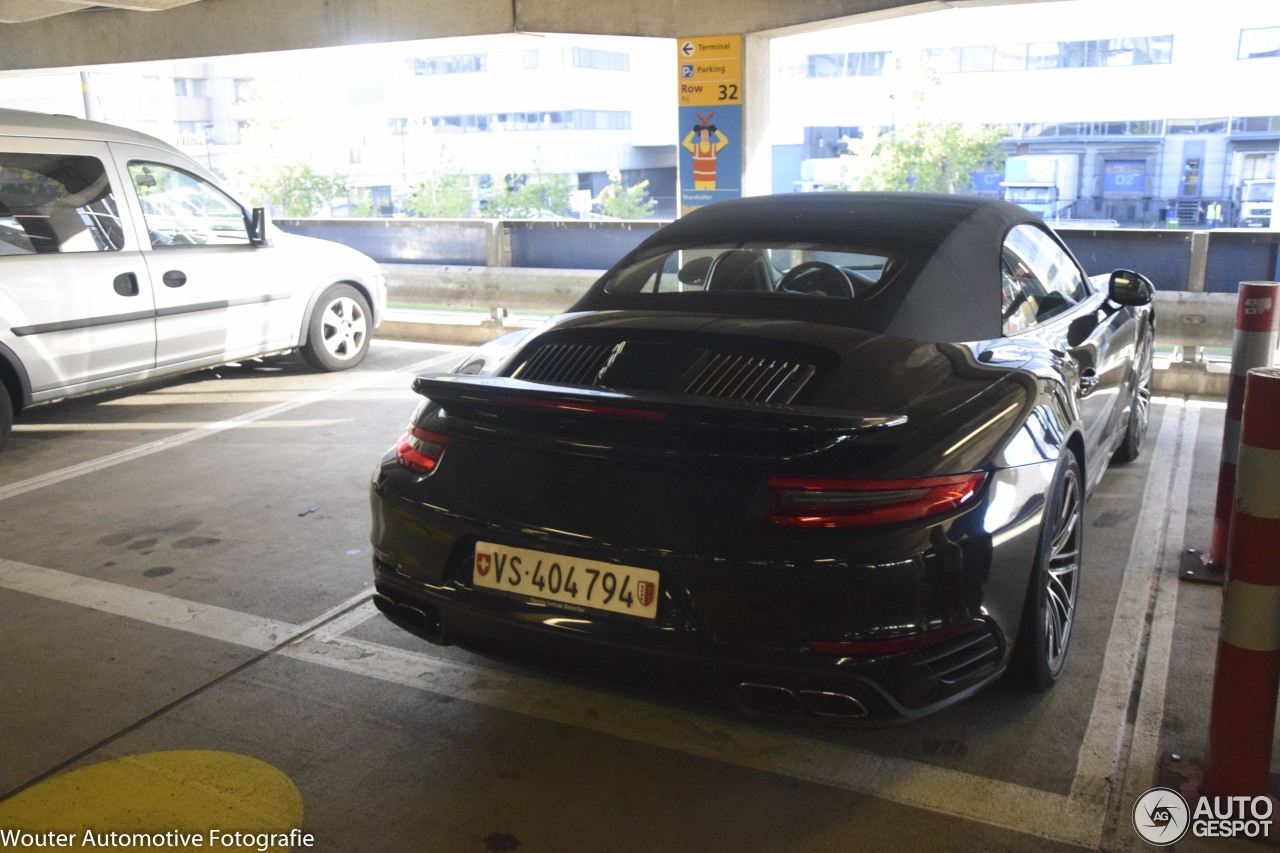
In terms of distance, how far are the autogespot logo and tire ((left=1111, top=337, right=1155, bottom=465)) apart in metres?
2.96

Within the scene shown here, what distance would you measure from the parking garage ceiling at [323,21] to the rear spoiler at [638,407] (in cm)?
707

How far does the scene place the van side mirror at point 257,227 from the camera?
25.1ft

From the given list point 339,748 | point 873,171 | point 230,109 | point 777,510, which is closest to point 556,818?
point 339,748

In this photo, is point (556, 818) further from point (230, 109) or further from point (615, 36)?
point (230, 109)

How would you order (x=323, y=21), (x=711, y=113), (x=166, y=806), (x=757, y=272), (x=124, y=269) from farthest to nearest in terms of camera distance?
1. (x=323, y=21)
2. (x=711, y=113)
3. (x=124, y=269)
4. (x=757, y=272)
5. (x=166, y=806)

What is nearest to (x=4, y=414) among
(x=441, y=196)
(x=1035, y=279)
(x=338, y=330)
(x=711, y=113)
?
(x=338, y=330)

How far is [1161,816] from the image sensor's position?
258 centimetres

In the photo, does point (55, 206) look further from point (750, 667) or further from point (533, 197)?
point (533, 197)

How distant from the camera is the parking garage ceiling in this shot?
9.08m

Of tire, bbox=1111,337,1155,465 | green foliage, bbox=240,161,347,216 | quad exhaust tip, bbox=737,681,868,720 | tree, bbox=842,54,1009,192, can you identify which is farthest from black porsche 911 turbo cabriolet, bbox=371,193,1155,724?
green foliage, bbox=240,161,347,216

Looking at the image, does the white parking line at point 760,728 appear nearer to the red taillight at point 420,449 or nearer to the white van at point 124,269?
the red taillight at point 420,449

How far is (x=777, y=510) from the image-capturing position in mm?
2402

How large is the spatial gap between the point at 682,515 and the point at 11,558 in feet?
11.8

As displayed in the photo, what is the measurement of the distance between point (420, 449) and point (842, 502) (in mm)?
1215
